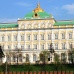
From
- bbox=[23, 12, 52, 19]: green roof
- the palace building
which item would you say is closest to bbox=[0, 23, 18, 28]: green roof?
the palace building

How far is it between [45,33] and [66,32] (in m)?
4.39

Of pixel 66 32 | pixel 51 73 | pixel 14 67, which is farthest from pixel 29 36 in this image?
pixel 51 73

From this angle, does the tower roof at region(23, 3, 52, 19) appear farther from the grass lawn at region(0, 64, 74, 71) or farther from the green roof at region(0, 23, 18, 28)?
the grass lawn at region(0, 64, 74, 71)

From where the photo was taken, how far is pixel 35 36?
81.0m

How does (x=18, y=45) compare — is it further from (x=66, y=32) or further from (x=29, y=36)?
(x=66, y=32)

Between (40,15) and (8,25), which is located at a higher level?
(40,15)

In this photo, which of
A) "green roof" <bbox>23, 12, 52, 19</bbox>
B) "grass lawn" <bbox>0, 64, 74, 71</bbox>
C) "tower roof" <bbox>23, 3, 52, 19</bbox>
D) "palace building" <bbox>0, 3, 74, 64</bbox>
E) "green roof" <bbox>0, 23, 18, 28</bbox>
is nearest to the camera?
"grass lawn" <bbox>0, 64, 74, 71</bbox>

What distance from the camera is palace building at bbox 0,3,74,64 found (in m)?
78.9

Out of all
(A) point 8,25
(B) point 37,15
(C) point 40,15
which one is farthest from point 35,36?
(A) point 8,25

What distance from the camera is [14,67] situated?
5025 centimetres

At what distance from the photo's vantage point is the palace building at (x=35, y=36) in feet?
259

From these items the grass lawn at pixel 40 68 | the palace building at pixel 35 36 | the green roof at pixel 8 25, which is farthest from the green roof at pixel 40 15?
the grass lawn at pixel 40 68

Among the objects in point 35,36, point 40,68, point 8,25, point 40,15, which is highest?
point 40,15

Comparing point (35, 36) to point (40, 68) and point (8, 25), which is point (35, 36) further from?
point (40, 68)
